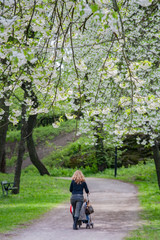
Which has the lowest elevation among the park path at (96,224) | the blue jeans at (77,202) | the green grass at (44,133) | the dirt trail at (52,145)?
the park path at (96,224)

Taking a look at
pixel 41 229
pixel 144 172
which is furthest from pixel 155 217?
pixel 144 172

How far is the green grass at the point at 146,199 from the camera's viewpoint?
786cm

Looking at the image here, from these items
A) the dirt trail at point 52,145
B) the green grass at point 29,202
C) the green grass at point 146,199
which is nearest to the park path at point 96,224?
the green grass at point 146,199

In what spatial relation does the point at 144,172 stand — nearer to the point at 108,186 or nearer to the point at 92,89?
the point at 108,186

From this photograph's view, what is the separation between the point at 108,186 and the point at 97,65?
320 inches

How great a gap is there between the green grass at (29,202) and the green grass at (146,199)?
3203mm

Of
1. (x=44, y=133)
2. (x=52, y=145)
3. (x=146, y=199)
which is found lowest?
(x=146, y=199)

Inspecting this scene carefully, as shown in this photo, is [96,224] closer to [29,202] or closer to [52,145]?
[29,202]

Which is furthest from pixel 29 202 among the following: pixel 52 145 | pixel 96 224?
pixel 52 145

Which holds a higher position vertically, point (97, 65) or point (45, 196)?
point (97, 65)

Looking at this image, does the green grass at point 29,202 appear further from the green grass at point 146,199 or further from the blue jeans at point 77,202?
the green grass at point 146,199

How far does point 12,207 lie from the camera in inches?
472

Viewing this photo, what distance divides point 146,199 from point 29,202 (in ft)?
15.6

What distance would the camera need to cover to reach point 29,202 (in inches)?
536
